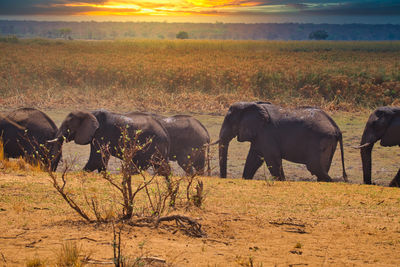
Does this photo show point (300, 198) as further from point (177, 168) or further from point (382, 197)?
point (177, 168)

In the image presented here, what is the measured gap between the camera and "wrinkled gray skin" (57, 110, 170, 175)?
11.7 m

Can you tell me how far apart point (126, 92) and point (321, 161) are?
13.0 metres

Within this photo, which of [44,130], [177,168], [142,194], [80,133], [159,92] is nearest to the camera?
[142,194]

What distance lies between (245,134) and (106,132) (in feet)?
9.97

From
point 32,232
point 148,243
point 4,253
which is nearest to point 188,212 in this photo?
point 148,243

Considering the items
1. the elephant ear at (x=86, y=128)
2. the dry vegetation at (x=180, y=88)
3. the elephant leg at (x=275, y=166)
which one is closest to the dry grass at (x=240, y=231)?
the elephant ear at (x=86, y=128)

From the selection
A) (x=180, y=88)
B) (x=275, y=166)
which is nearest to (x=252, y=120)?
(x=275, y=166)

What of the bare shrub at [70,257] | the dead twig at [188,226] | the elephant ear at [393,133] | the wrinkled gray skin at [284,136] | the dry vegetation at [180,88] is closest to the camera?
the bare shrub at [70,257]

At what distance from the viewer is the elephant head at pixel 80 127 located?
11.7m

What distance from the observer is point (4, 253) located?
559cm

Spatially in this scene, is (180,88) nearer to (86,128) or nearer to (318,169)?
(318,169)

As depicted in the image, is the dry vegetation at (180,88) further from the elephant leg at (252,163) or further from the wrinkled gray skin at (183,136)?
the elephant leg at (252,163)

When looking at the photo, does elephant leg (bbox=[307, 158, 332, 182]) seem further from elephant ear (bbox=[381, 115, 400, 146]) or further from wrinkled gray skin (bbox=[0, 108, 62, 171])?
wrinkled gray skin (bbox=[0, 108, 62, 171])

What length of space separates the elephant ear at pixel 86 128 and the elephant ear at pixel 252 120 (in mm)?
3246
